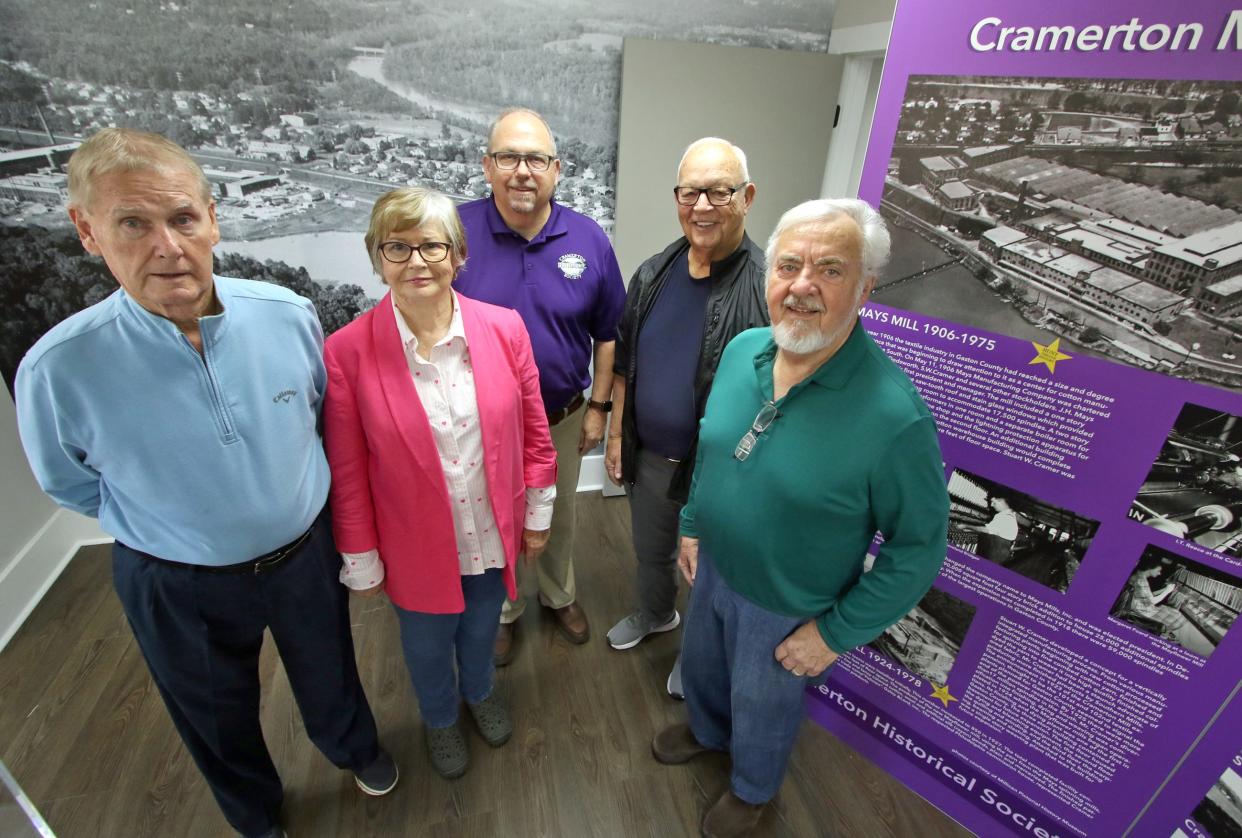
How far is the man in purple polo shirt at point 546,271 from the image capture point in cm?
178

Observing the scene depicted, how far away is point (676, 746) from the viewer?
192cm

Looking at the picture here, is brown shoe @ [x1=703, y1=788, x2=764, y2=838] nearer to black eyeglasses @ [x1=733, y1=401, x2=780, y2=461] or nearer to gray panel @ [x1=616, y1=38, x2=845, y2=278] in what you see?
black eyeglasses @ [x1=733, y1=401, x2=780, y2=461]

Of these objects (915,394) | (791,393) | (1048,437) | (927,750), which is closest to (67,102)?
(791,393)

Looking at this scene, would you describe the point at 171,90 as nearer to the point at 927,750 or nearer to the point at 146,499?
the point at 146,499

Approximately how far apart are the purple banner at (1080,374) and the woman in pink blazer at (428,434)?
1.06m

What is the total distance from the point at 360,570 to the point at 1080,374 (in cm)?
179

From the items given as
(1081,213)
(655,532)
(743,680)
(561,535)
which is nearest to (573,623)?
(561,535)

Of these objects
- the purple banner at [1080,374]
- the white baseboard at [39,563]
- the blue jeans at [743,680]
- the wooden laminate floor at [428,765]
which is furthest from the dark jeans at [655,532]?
the white baseboard at [39,563]

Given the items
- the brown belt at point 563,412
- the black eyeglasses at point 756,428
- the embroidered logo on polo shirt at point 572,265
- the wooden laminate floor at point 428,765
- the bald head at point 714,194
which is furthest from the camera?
Result: the brown belt at point 563,412

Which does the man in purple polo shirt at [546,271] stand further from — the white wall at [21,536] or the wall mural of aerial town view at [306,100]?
the white wall at [21,536]

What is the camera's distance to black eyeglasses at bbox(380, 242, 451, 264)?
1.29 metres

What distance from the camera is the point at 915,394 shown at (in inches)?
46.6

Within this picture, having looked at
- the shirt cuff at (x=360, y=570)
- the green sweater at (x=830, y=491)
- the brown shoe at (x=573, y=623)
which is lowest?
the brown shoe at (x=573, y=623)

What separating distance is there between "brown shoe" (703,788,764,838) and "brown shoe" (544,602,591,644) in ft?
2.74
